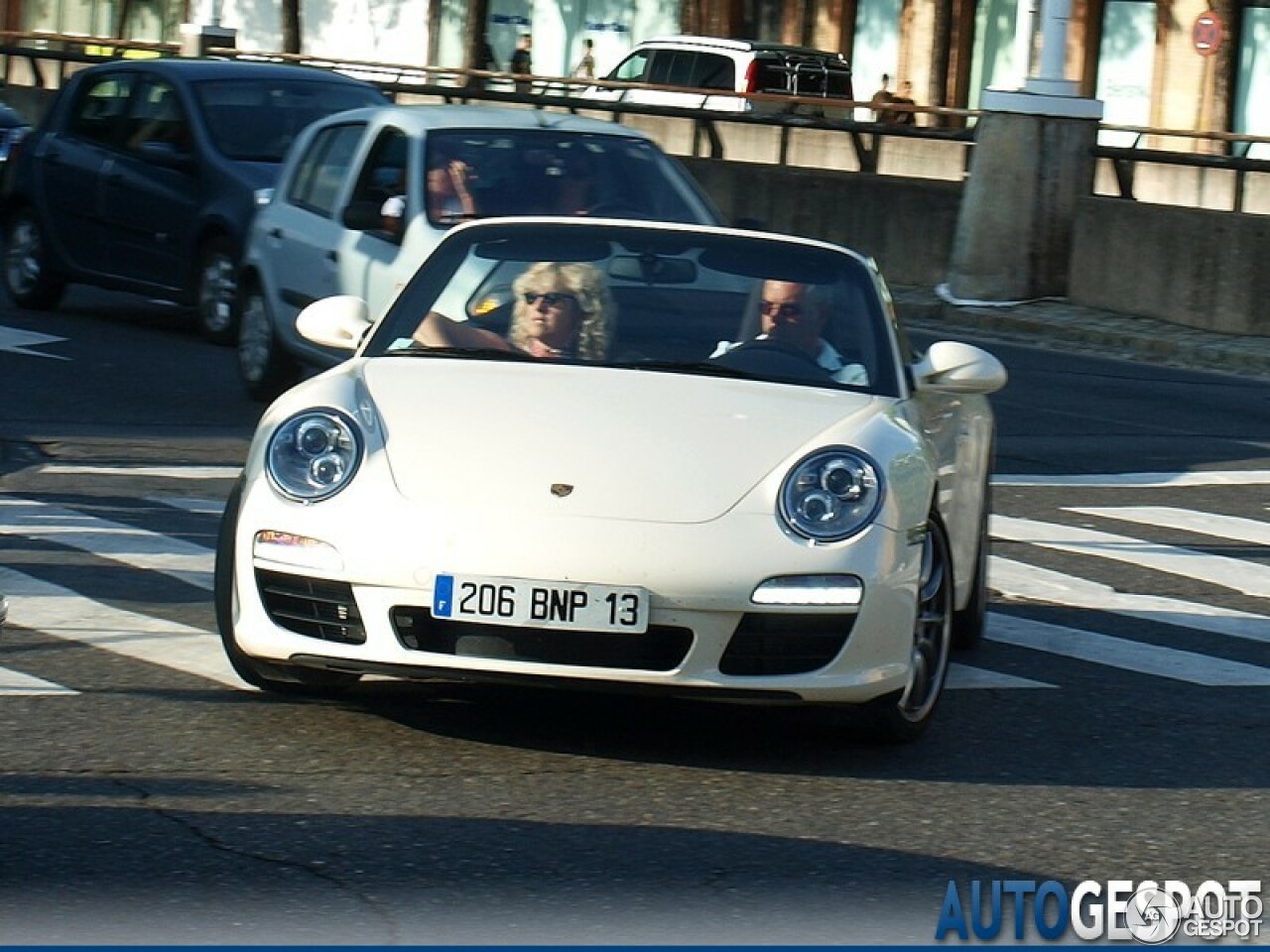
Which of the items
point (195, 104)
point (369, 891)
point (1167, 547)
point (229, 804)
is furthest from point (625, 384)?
point (195, 104)

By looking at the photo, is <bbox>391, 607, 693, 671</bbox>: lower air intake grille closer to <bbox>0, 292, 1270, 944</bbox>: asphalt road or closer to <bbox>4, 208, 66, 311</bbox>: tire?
<bbox>0, 292, 1270, 944</bbox>: asphalt road

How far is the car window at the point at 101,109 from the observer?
16.9 m

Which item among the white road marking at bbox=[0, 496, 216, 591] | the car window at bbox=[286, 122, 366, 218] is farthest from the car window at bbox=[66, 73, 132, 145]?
the white road marking at bbox=[0, 496, 216, 591]

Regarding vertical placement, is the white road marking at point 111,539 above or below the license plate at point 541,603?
below

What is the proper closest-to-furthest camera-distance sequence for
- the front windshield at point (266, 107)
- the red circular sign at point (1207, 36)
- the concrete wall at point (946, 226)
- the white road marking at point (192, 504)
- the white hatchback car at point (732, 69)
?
the white road marking at point (192, 504) < the front windshield at point (266, 107) < the concrete wall at point (946, 226) < the white hatchback car at point (732, 69) < the red circular sign at point (1207, 36)

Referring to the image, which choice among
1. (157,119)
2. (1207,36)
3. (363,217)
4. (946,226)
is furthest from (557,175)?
(1207,36)

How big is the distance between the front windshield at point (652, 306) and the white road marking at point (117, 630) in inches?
37.1

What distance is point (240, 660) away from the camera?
6703mm

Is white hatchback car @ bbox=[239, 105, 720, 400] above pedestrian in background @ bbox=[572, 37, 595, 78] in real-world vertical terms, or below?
above

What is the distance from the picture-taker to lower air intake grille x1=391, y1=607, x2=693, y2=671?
6.22 metres

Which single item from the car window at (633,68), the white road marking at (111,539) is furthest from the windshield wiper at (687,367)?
the car window at (633,68)

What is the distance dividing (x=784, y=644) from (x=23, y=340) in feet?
34.2

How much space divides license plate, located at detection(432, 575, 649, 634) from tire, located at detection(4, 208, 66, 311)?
11516 millimetres

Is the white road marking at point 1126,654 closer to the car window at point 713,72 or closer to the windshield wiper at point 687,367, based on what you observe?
the windshield wiper at point 687,367
